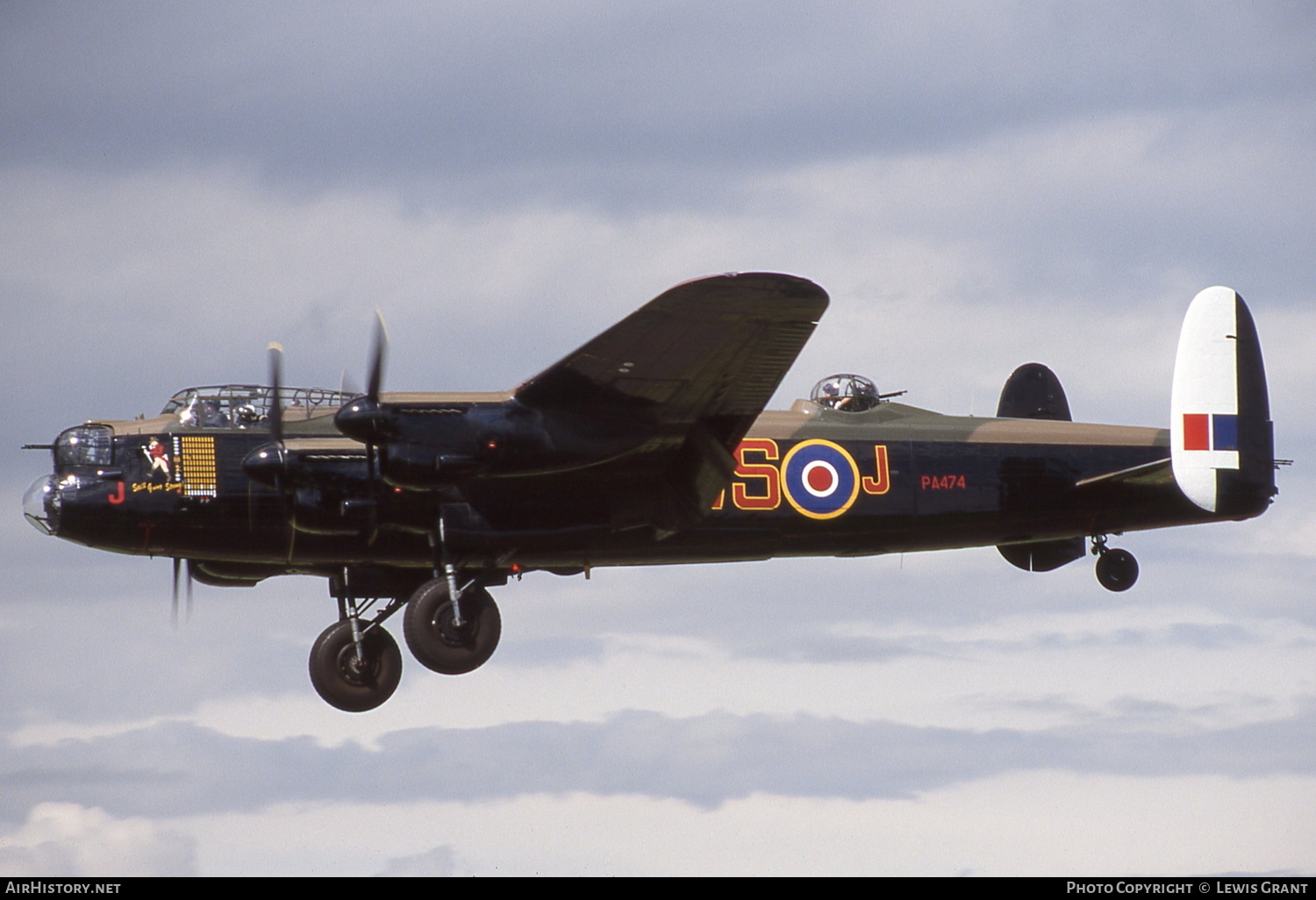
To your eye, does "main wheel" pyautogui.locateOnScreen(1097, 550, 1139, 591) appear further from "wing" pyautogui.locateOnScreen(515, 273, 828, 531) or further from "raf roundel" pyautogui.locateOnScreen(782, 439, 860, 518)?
"wing" pyautogui.locateOnScreen(515, 273, 828, 531)

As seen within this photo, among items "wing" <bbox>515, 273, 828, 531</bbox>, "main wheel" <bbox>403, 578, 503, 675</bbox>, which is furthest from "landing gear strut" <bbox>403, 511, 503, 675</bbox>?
"wing" <bbox>515, 273, 828, 531</bbox>

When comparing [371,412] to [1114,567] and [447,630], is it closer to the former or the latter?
[447,630]

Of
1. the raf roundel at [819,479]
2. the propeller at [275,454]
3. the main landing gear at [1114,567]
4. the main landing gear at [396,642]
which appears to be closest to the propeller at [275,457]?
the propeller at [275,454]

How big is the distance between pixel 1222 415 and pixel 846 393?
15.7 ft

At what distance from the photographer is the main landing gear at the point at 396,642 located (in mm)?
20359

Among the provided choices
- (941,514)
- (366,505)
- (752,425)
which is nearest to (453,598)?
(366,505)

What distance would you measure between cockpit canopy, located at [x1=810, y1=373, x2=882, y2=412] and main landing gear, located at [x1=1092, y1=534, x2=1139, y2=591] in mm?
3666

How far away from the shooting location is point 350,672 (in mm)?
21922

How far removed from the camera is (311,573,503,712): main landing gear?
66.8ft

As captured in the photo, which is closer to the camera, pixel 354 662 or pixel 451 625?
pixel 451 625

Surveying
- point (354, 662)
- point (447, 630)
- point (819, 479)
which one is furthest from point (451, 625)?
point (819, 479)

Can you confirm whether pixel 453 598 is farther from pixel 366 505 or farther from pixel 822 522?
pixel 822 522

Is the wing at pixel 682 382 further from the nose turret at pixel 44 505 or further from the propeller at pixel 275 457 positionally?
the nose turret at pixel 44 505

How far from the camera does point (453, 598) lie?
20375 mm
